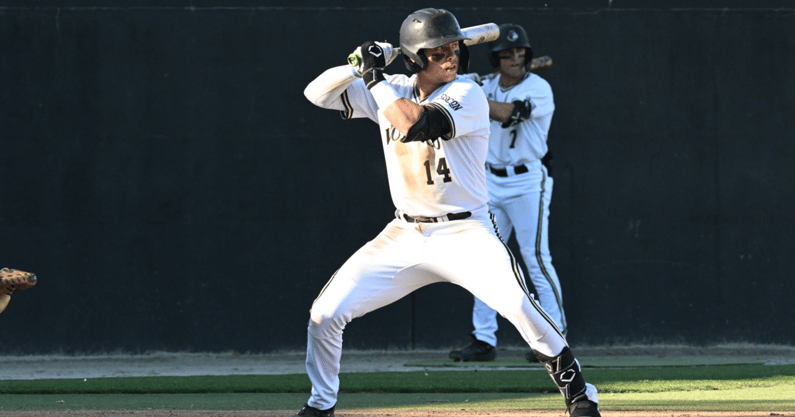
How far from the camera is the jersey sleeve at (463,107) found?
422cm

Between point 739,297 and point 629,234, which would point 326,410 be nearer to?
point 629,234

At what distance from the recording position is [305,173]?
→ 25.3 feet

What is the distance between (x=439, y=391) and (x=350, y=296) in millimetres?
1753

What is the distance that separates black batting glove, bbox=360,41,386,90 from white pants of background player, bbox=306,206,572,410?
70 centimetres

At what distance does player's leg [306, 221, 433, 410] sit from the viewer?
168 inches

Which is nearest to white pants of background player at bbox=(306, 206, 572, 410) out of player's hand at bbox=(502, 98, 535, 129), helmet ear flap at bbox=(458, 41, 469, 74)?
helmet ear flap at bbox=(458, 41, 469, 74)

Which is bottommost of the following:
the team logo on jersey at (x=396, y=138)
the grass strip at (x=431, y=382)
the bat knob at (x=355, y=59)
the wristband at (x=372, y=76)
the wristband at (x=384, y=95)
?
the grass strip at (x=431, y=382)

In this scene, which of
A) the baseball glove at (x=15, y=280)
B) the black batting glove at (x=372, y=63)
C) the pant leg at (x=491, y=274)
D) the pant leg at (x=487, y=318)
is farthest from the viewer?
the pant leg at (x=487, y=318)

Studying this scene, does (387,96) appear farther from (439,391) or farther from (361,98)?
(439,391)

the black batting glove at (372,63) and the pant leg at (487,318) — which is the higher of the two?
the black batting glove at (372,63)

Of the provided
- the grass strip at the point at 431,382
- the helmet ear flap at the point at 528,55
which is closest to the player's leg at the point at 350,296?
the grass strip at the point at 431,382

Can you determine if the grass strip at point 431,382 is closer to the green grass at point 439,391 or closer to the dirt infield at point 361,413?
the green grass at point 439,391

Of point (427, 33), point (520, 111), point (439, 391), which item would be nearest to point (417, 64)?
point (427, 33)

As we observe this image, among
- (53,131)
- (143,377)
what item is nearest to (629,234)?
(143,377)
